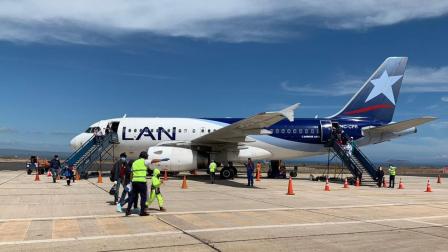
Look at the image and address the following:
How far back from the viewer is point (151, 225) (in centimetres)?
1024

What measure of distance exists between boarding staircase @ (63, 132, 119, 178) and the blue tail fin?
16.5 metres

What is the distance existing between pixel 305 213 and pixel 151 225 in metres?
4.71

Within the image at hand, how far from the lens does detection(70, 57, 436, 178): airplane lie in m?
28.4

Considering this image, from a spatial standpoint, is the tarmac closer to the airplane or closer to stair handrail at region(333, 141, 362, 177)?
stair handrail at region(333, 141, 362, 177)

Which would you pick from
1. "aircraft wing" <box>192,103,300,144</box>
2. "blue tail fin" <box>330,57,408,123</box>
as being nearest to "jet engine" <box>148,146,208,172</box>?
"aircraft wing" <box>192,103,300,144</box>

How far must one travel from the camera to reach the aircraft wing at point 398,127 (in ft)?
83.1

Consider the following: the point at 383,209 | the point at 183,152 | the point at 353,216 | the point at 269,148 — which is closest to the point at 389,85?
the point at 269,148

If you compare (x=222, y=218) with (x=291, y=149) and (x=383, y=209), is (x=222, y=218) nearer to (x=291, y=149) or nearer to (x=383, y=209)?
(x=383, y=209)

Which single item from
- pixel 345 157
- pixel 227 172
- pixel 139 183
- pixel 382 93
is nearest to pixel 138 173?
pixel 139 183

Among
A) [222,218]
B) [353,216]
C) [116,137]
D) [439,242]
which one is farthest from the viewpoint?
[116,137]

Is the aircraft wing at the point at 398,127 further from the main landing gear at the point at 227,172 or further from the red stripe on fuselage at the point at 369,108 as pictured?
the main landing gear at the point at 227,172

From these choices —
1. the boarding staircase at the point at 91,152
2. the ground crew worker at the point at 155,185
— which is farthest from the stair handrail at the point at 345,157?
the ground crew worker at the point at 155,185

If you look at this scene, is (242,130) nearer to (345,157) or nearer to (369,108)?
(345,157)

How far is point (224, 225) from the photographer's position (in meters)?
10.3
